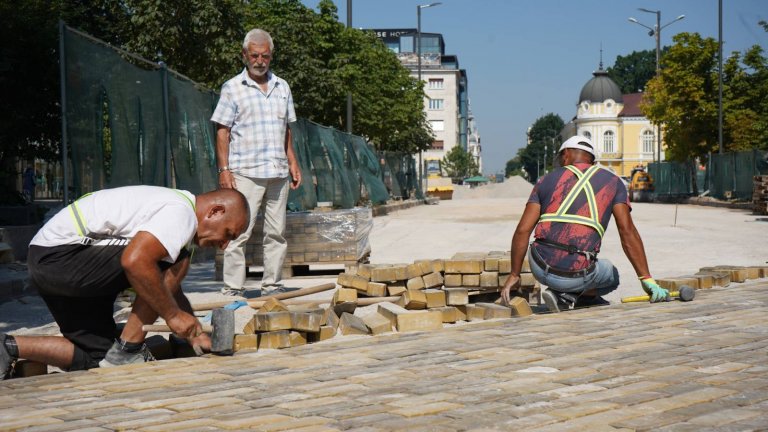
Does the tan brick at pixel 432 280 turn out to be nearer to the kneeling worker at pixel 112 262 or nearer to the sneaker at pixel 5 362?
the kneeling worker at pixel 112 262

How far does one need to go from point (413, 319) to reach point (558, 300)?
1261 millimetres

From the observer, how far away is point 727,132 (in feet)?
141

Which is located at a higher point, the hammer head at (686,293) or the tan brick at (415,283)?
the tan brick at (415,283)

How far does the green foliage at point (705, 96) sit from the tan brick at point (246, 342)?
39.4 metres

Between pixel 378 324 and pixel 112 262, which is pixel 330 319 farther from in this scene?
pixel 112 262

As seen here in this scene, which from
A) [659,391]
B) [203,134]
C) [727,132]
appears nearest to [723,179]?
[727,132]

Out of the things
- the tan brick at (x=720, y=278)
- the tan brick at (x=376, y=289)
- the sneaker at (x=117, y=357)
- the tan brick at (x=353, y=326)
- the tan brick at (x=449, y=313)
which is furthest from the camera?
the tan brick at (x=720, y=278)

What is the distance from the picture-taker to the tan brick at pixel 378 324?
19.7 ft

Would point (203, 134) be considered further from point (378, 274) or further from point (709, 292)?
point (709, 292)

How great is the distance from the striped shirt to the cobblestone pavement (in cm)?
249

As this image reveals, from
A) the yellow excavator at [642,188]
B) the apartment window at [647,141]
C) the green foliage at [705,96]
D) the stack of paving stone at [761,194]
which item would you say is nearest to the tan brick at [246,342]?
the stack of paving stone at [761,194]

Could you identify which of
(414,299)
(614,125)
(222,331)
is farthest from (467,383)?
(614,125)

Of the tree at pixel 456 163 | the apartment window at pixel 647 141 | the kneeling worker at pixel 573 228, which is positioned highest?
the apartment window at pixel 647 141

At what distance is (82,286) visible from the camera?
4828 mm
